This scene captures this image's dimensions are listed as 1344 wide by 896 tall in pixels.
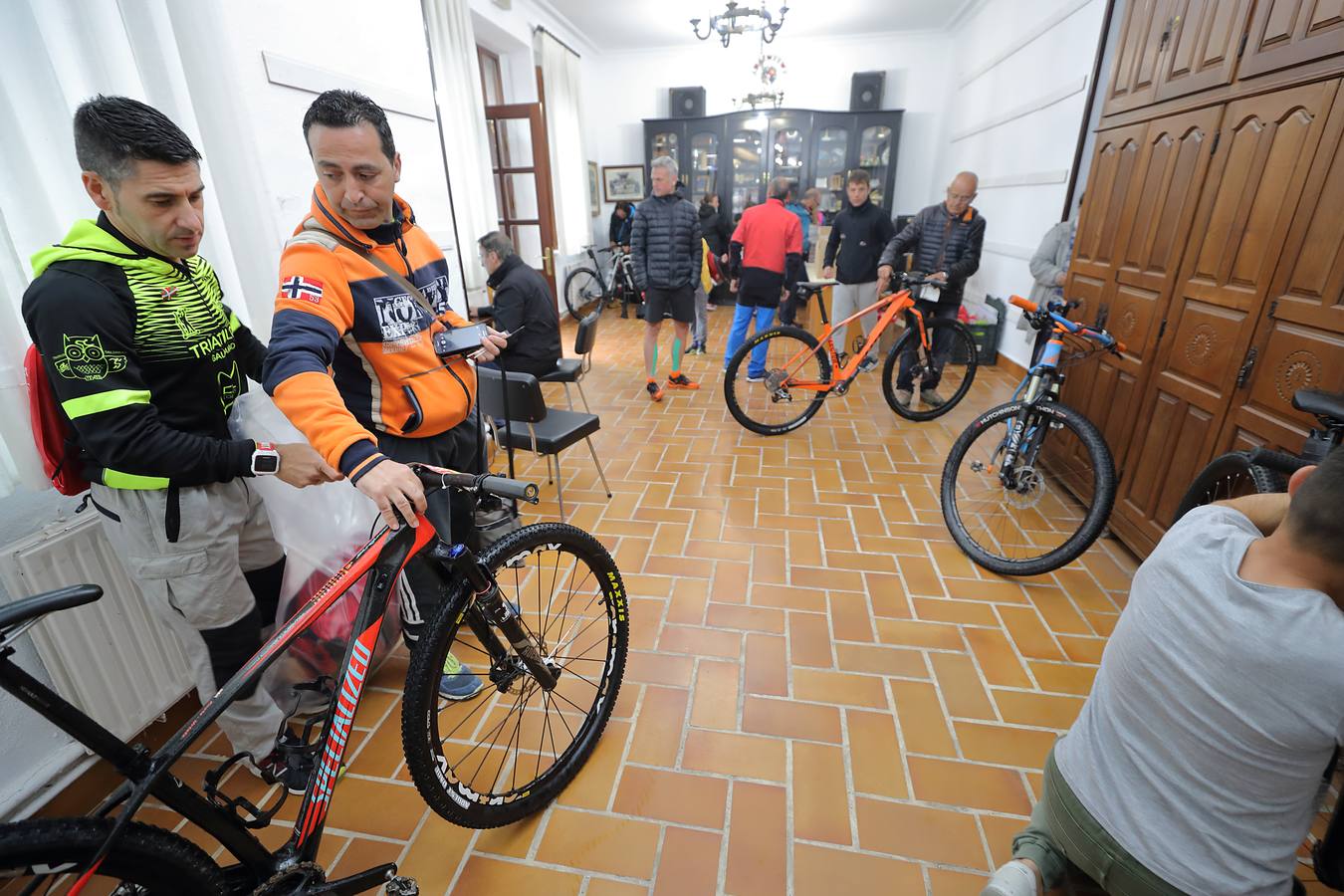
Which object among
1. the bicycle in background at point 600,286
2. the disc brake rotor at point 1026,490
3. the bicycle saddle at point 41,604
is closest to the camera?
the bicycle saddle at point 41,604

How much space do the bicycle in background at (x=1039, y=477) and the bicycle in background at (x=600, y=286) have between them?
18.0 feet

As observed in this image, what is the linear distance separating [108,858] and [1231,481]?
279 cm

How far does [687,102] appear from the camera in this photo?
26.2 ft

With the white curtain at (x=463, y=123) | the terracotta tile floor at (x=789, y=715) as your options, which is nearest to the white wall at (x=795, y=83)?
the white curtain at (x=463, y=123)

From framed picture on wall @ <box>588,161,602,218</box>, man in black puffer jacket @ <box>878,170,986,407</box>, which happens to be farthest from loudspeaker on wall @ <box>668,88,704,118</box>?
man in black puffer jacket @ <box>878,170,986,407</box>

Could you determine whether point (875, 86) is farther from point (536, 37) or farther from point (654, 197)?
point (654, 197)

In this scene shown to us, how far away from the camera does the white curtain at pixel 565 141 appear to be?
20.8ft

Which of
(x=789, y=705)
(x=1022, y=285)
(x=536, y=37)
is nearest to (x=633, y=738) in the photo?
(x=789, y=705)

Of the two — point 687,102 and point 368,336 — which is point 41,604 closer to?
point 368,336

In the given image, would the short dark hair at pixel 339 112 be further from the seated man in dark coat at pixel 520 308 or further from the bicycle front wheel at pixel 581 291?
the bicycle front wheel at pixel 581 291

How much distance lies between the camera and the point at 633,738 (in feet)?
5.41

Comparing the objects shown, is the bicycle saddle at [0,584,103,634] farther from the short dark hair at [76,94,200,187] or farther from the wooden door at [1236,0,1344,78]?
the wooden door at [1236,0,1344,78]

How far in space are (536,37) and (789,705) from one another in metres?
6.87

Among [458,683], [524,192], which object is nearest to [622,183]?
[524,192]
